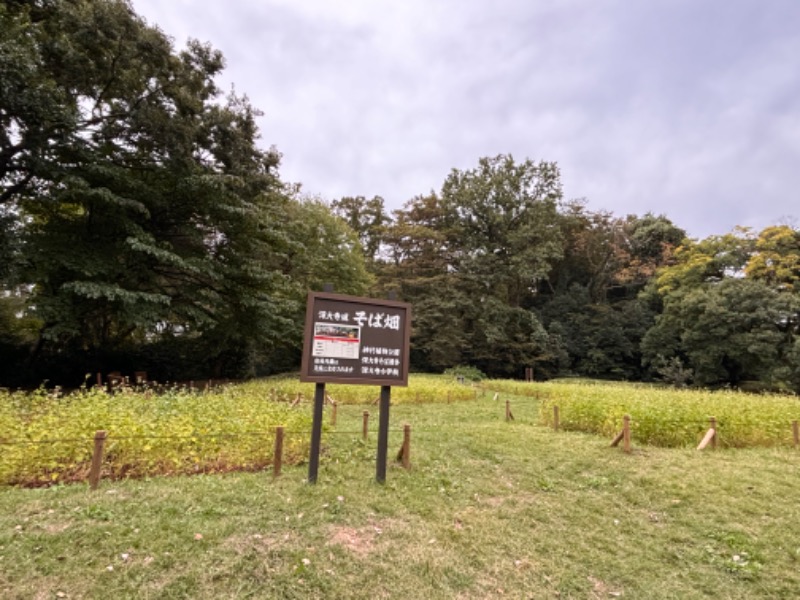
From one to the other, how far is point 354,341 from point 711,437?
6933mm

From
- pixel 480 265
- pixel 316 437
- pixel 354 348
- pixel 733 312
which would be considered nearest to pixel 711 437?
pixel 354 348

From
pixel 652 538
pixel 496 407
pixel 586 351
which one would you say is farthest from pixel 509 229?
pixel 652 538

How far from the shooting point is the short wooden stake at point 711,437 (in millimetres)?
7379

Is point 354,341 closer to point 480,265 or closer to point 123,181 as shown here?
point 123,181

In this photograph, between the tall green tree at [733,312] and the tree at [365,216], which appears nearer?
the tall green tree at [733,312]

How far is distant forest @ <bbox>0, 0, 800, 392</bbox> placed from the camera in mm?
11578

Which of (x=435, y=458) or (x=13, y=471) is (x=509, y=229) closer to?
(x=435, y=458)

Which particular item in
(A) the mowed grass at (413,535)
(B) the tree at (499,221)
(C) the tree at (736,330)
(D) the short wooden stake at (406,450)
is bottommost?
(A) the mowed grass at (413,535)

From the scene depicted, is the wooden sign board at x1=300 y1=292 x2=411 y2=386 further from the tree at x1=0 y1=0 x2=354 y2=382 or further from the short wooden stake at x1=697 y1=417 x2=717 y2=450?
the tree at x1=0 y1=0 x2=354 y2=382

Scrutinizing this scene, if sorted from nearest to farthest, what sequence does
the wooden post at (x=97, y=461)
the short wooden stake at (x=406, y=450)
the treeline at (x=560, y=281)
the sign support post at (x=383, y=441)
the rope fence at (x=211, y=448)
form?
the wooden post at (x=97, y=461) < the rope fence at (x=211, y=448) < the sign support post at (x=383, y=441) < the short wooden stake at (x=406, y=450) < the treeline at (x=560, y=281)

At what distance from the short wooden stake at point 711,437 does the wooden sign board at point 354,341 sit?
5.88 meters

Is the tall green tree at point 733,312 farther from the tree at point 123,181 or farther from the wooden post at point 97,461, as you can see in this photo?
the wooden post at point 97,461

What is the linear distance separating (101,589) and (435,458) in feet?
15.5

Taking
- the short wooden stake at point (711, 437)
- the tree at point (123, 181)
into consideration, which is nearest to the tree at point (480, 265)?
the tree at point (123, 181)
